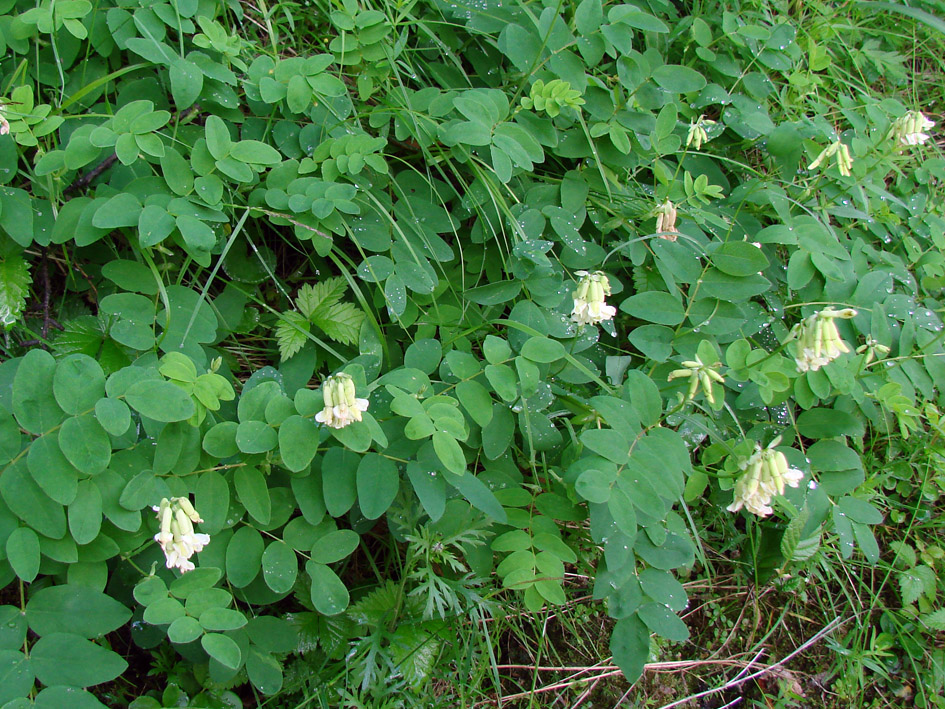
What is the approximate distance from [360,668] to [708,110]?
2.55 metres

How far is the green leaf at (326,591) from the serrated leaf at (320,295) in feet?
2.62

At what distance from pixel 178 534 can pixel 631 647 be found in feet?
3.97

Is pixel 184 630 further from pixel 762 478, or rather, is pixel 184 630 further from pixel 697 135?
pixel 697 135

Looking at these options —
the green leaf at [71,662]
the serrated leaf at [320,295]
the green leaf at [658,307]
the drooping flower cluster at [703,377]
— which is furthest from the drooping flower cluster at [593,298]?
the green leaf at [71,662]

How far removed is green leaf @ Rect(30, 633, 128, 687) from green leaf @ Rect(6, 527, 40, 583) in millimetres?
152

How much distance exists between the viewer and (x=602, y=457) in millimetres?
1803

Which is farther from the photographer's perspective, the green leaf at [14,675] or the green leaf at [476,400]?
the green leaf at [476,400]

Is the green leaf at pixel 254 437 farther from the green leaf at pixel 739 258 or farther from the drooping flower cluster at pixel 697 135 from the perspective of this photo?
the drooping flower cluster at pixel 697 135

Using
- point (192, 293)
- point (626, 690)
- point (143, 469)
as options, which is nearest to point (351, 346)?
point (192, 293)

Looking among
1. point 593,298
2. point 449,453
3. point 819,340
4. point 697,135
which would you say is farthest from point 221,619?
point 697,135

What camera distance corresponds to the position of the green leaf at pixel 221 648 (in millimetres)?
1445

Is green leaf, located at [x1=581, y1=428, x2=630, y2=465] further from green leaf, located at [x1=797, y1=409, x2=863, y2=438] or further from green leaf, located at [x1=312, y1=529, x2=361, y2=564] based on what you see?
green leaf, located at [x1=797, y1=409, x2=863, y2=438]

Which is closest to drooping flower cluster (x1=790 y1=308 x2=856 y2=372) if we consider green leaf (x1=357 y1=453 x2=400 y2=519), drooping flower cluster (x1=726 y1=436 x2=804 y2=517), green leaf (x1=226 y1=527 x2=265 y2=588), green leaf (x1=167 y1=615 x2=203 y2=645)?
drooping flower cluster (x1=726 y1=436 x2=804 y2=517)

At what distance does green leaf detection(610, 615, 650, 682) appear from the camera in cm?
179
